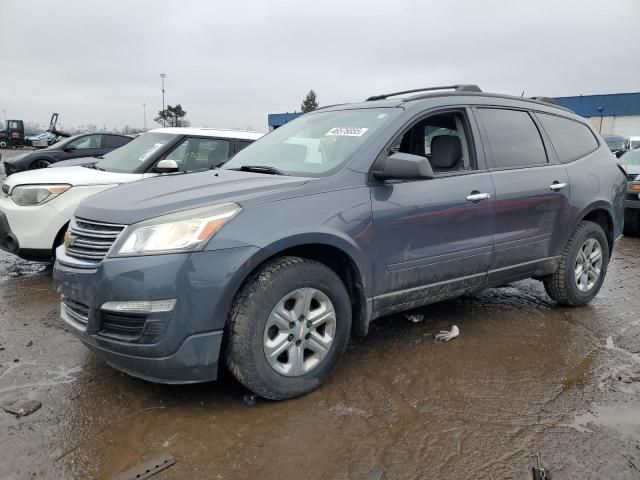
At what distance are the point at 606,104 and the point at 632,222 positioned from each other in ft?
133

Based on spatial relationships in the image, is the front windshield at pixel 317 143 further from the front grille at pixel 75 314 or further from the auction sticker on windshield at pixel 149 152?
the auction sticker on windshield at pixel 149 152

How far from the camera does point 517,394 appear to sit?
3.05 meters

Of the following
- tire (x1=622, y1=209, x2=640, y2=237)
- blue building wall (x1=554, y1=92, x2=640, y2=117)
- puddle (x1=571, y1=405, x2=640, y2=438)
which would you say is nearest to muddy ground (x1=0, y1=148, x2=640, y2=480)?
puddle (x1=571, y1=405, x2=640, y2=438)

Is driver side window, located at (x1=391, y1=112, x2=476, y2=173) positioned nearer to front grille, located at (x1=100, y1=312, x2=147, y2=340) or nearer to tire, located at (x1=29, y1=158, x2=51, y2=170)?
front grille, located at (x1=100, y1=312, x2=147, y2=340)

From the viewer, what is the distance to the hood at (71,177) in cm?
512

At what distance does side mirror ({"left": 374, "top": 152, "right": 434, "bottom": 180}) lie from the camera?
3086 mm

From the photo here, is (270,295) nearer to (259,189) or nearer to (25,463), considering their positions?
(259,189)

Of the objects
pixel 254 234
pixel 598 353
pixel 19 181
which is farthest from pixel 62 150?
pixel 598 353

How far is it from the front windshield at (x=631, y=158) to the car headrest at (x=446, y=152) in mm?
7871

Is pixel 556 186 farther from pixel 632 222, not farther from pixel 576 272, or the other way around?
pixel 632 222

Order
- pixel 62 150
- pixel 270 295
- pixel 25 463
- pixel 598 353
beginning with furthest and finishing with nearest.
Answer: pixel 62 150 → pixel 598 353 → pixel 270 295 → pixel 25 463

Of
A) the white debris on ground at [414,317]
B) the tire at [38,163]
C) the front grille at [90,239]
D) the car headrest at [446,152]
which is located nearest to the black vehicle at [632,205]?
the white debris on ground at [414,317]

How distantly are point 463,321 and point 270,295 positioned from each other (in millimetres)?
2220

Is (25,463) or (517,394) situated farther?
(517,394)
